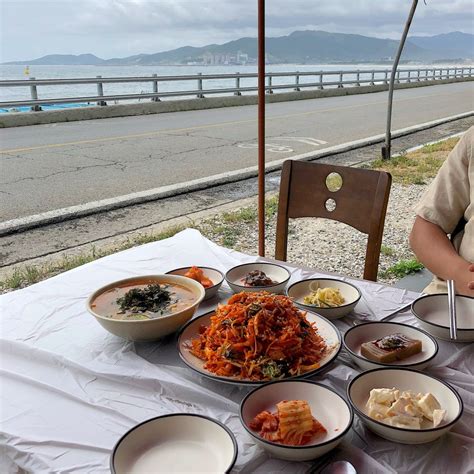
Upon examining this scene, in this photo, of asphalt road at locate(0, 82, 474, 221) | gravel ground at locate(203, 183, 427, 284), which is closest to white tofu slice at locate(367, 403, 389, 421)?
gravel ground at locate(203, 183, 427, 284)

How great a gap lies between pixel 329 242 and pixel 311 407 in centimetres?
321

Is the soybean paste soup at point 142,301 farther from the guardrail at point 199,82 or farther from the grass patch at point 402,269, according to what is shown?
the guardrail at point 199,82

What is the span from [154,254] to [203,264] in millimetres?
215

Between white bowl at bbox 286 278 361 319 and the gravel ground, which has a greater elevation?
white bowl at bbox 286 278 361 319

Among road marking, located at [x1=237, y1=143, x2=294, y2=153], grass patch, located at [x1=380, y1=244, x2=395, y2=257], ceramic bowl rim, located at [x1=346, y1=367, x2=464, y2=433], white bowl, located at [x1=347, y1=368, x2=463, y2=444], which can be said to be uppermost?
ceramic bowl rim, located at [x1=346, y1=367, x2=464, y2=433]

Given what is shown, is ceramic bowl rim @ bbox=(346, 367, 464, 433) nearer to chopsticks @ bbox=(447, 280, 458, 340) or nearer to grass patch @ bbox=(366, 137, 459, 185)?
chopsticks @ bbox=(447, 280, 458, 340)

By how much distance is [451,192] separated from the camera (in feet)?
5.89

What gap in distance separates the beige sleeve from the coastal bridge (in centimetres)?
350

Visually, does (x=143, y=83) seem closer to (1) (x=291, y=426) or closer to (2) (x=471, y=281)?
(2) (x=471, y=281)

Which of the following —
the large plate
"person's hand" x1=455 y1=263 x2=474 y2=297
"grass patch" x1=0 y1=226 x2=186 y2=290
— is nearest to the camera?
the large plate

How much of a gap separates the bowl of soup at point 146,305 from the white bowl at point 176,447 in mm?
318

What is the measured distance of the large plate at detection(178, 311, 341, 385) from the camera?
3.51ft

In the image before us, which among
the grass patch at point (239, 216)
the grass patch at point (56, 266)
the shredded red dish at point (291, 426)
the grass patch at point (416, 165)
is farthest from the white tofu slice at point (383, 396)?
the grass patch at point (416, 165)

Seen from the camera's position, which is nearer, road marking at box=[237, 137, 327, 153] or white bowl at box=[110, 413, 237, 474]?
white bowl at box=[110, 413, 237, 474]
